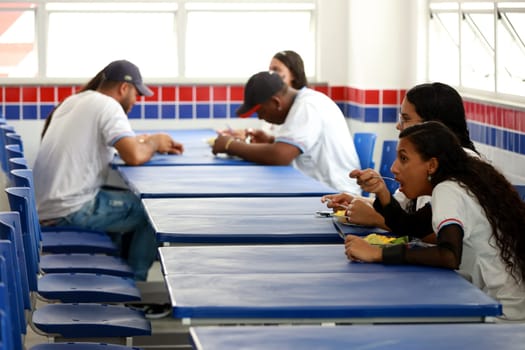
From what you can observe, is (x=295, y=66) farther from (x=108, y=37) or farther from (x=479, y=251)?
(x=479, y=251)

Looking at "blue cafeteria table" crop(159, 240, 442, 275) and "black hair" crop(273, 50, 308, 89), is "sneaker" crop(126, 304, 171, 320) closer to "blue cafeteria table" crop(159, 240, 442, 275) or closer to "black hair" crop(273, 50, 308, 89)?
"black hair" crop(273, 50, 308, 89)

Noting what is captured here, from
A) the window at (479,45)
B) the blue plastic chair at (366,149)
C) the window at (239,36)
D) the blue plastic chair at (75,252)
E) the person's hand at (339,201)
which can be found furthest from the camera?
the window at (239,36)

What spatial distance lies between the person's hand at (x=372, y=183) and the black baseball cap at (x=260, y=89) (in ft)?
7.51

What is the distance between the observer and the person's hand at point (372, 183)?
4.05 metres

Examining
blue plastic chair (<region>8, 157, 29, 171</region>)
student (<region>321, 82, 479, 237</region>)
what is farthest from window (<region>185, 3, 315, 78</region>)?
student (<region>321, 82, 479, 237</region>)

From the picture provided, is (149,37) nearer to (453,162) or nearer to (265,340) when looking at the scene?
(453,162)

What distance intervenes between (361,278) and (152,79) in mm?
6093

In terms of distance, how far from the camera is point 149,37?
927cm

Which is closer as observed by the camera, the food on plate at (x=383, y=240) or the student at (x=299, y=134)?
the food on plate at (x=383, y=240)

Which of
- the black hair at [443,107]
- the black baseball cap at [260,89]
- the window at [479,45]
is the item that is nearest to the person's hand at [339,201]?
the black hair at [443,107]

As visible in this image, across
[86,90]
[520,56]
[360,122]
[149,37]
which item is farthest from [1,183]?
[520,56]

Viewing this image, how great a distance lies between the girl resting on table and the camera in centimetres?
344

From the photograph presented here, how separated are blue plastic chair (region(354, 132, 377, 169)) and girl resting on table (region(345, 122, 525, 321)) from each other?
10.2 feet

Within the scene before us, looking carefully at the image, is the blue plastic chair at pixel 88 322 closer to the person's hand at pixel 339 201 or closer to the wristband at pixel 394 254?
the person's hand at pixel 339 201
